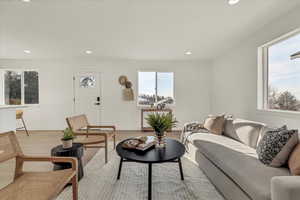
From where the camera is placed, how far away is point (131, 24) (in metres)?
2.57

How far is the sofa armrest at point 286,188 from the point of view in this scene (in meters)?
0.95

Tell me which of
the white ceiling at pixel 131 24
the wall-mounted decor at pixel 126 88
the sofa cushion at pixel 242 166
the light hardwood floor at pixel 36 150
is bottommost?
the light hardwood floor at pixel 36 150

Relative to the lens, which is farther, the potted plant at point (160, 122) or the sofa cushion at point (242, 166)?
the potted plant at point (160, 122)

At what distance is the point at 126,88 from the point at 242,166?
12.9 feet

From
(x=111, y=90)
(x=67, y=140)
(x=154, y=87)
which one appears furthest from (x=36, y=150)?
(x=154, y=87)

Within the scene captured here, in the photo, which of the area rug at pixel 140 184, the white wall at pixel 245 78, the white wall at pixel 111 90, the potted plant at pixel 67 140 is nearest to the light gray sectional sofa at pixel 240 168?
the area rug at pixel 140 184

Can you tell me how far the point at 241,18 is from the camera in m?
2.37

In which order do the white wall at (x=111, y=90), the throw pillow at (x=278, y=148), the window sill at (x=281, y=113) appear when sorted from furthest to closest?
the white wall at (x=111, y=90), the window sill at (x=281, y=113), the throw pillow at (x=278, y=148)

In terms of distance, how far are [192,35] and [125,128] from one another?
3446 millimetres

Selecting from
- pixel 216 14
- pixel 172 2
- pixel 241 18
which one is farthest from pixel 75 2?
pixel 241 18

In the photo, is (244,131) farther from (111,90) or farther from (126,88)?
(111,90)

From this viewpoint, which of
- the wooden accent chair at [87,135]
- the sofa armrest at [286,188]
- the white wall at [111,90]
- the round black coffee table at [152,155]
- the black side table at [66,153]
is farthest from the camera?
the white wall at [111,90]

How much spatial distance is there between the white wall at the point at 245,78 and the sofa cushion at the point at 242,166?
1.05m

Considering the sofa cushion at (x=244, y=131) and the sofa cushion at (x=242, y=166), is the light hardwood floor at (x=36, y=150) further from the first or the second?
the sofa cushion at (x=244, y=131)
